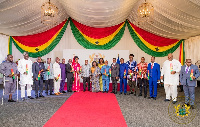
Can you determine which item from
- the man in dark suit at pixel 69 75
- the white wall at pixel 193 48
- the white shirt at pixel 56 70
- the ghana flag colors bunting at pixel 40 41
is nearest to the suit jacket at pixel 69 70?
the man in dark suit at pixel 69 75

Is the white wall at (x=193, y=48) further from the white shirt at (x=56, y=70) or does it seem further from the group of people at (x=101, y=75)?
the white shirt at (x=56, y=70)

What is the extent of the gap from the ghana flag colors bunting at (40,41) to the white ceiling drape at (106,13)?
28.4 inches

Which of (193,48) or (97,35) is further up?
(97,35)

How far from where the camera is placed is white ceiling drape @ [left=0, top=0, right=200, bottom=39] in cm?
633

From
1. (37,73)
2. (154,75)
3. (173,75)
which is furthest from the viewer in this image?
(37,73)

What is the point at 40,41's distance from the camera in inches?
419

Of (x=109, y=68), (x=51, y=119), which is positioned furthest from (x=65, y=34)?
(x=51, y=119)

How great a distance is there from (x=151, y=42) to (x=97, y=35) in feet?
10.6

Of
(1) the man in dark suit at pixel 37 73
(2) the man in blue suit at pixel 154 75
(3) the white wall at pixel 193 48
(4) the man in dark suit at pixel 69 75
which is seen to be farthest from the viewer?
(3) the white wall at pixel 193 48

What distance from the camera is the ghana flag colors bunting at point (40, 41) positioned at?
10648 millimetres

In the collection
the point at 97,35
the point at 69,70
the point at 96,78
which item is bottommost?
the point at 96,78

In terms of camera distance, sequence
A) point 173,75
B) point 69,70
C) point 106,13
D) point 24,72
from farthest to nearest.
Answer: point 69,70 < point 106,13 < point 24,72 < point 173,75

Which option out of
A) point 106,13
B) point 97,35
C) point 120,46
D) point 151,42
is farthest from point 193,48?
point 106,13

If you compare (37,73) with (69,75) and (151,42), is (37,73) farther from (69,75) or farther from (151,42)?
(151,42)
